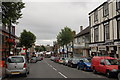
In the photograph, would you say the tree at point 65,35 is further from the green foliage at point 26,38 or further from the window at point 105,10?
the window at point 105,10

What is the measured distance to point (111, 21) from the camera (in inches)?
979

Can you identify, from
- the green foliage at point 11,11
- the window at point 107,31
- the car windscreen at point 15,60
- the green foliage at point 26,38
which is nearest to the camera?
the green foliage at point 11,11

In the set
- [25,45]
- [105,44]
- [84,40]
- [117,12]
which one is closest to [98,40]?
[105,44]

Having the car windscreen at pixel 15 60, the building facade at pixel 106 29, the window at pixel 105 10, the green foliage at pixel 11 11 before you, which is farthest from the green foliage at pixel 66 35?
the car windscreen at pixel 15 60

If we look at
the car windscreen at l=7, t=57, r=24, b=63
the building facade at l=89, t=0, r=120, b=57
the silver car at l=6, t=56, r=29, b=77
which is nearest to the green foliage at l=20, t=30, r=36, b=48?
the building facade at l=89, t=0, r=120, b=57

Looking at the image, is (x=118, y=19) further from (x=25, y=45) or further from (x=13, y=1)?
(x=25, y=45)

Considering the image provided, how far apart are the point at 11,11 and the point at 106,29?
1624 centimetres

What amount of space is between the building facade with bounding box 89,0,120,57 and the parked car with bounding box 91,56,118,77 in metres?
6.48

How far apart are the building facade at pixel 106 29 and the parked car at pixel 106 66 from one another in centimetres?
648

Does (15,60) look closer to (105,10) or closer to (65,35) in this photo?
(105,10)

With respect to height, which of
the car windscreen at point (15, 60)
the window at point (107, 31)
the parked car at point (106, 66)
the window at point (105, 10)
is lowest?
the parked car at point (106, 66)

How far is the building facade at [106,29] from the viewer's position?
76.9ft

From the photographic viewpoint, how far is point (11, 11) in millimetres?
14109

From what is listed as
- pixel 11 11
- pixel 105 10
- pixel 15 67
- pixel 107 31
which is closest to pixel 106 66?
pixel 15 67
